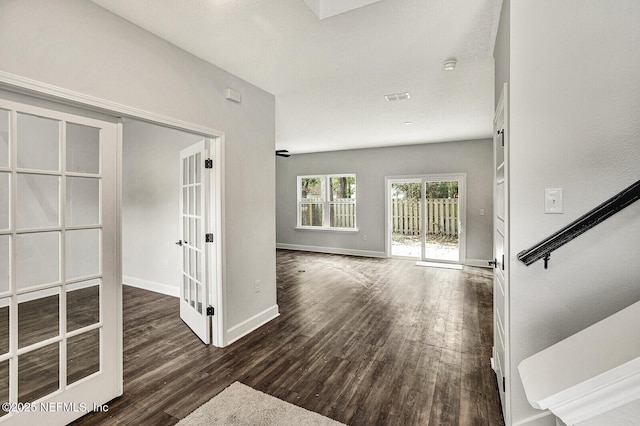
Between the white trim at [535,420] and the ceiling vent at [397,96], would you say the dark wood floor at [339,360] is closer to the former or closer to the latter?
the white trim at [535,420]

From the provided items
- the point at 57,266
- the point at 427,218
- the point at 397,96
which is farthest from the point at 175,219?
the point at 427,218

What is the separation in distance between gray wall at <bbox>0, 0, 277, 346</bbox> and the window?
4.38m

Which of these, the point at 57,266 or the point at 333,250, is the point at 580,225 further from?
the point at 333,250

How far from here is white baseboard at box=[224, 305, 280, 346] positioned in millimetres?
2988

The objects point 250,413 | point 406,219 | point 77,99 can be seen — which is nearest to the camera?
point 77,99

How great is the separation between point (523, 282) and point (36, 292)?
2.83m

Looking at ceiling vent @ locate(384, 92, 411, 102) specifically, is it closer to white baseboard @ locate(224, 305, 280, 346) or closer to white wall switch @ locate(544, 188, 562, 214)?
white wall switch @ locate(544, 188, 562, 214)

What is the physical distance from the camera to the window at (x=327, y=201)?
7.78m

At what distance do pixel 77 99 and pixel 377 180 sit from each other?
20.5ft

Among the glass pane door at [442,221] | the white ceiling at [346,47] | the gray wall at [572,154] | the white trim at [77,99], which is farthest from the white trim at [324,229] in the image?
the gray wall at [572,154]

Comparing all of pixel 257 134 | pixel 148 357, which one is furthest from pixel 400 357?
pixel 257 134

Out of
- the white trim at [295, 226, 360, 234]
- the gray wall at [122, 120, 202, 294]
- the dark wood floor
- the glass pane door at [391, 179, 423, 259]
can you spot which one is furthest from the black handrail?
the white trim at [295, 226, 360, 234]

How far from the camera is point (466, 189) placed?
21.0 feet

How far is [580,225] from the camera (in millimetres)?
1505
